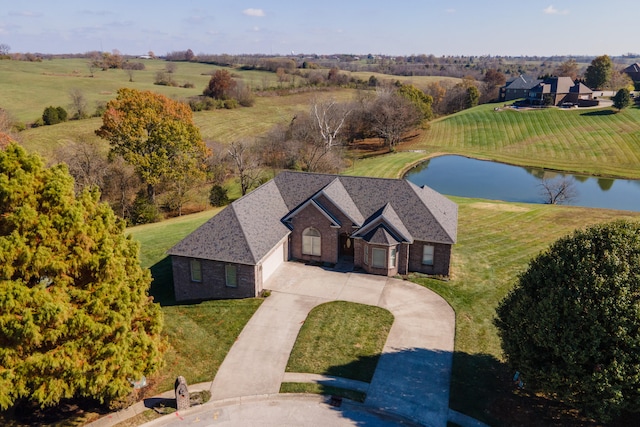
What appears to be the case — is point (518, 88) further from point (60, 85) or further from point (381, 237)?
point (60, 85)

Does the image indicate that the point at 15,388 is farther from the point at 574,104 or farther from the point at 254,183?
the point at 574,104

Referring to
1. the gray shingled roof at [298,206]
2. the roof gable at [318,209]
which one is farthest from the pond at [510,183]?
the roof gable at [318,209]

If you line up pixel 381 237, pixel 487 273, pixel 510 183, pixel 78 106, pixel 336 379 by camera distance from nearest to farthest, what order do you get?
pixel 336 379 → pixel 381 237 → pixel 487 273 → pixel 510 183 → pixel 78 106

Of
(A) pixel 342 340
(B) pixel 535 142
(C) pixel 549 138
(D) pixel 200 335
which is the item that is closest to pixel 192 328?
(D) pixel 200 335

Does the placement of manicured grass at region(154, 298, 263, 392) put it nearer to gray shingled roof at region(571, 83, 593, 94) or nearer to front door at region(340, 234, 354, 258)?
front door at region(340, 234, 354, 258)

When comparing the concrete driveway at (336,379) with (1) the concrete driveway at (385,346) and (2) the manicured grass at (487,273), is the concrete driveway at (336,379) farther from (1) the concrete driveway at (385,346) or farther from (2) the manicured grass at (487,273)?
(2) the manicured grass at (487,273)

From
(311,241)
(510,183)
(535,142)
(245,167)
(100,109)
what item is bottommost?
(510,183)

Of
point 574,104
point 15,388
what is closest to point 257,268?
point 15,388

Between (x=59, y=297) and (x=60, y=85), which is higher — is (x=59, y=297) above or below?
below
